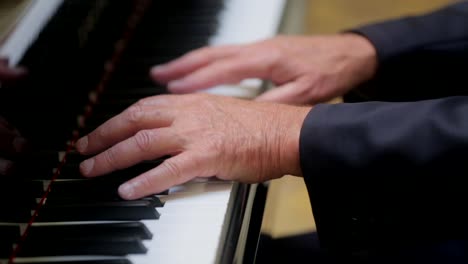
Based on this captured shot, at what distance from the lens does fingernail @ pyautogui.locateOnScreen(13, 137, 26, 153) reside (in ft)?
2.57

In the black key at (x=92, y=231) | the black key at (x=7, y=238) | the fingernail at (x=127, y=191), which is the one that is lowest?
the black key at (x=92, y=231)

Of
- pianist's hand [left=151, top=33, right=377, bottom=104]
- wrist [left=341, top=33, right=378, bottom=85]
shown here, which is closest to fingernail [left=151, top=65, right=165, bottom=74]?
pianist's hand [left=151, top=33, right=377, bottom=104]

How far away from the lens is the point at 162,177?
0.75m

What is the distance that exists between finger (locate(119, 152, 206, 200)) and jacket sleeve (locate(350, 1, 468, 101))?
0.49 meters

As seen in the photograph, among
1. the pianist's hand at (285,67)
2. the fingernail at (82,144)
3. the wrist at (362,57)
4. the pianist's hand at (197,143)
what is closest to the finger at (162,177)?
the pianist's hand at (197,143)

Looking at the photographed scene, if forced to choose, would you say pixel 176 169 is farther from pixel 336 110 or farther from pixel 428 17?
pixel 428 17

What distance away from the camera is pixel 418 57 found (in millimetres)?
1074

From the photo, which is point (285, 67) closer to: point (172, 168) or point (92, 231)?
point (172, 168)

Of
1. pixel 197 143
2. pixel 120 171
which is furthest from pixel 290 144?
pixel 120 171

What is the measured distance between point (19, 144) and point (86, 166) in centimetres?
10

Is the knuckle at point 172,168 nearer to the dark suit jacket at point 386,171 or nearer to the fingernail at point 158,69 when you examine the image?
the dark suit jacket at point 386,171

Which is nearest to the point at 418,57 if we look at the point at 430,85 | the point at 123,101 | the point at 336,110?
the point at 430,85

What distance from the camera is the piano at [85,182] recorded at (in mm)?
691

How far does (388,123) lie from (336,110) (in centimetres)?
7
